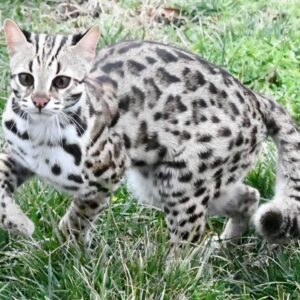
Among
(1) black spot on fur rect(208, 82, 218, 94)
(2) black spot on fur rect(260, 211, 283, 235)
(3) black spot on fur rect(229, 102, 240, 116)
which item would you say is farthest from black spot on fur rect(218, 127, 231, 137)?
(2) black spot on fur rect(260, 211, 283, 235)

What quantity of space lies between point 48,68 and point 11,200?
880mm

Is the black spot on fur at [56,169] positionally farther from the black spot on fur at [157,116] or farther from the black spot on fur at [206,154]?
the black spot on fur at [206,154]

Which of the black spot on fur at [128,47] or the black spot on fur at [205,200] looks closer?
the black spot on fur at [205,200]

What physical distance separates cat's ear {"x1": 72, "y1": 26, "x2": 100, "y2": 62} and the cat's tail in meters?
1.26

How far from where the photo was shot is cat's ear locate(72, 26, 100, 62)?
18.4 ft

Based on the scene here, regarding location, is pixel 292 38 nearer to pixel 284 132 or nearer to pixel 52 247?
pixel 284 132

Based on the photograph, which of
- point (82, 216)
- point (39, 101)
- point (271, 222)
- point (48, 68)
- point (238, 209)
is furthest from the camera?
point (238, 209)

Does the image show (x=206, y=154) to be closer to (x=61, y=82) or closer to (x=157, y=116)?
(x=157, y=116)

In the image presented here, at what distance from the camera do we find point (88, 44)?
566 centimetres

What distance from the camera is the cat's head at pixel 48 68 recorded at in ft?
17.6

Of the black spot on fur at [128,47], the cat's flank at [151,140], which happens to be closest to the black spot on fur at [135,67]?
the cat's flank at [151,140]

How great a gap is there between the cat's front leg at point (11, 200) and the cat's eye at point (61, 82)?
71 centimetres

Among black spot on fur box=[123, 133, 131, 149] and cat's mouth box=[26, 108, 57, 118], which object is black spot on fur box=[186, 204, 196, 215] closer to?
black spot on fur box=[123, 133, 131, 149]

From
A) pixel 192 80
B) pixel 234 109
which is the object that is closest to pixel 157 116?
pixel 192 80
